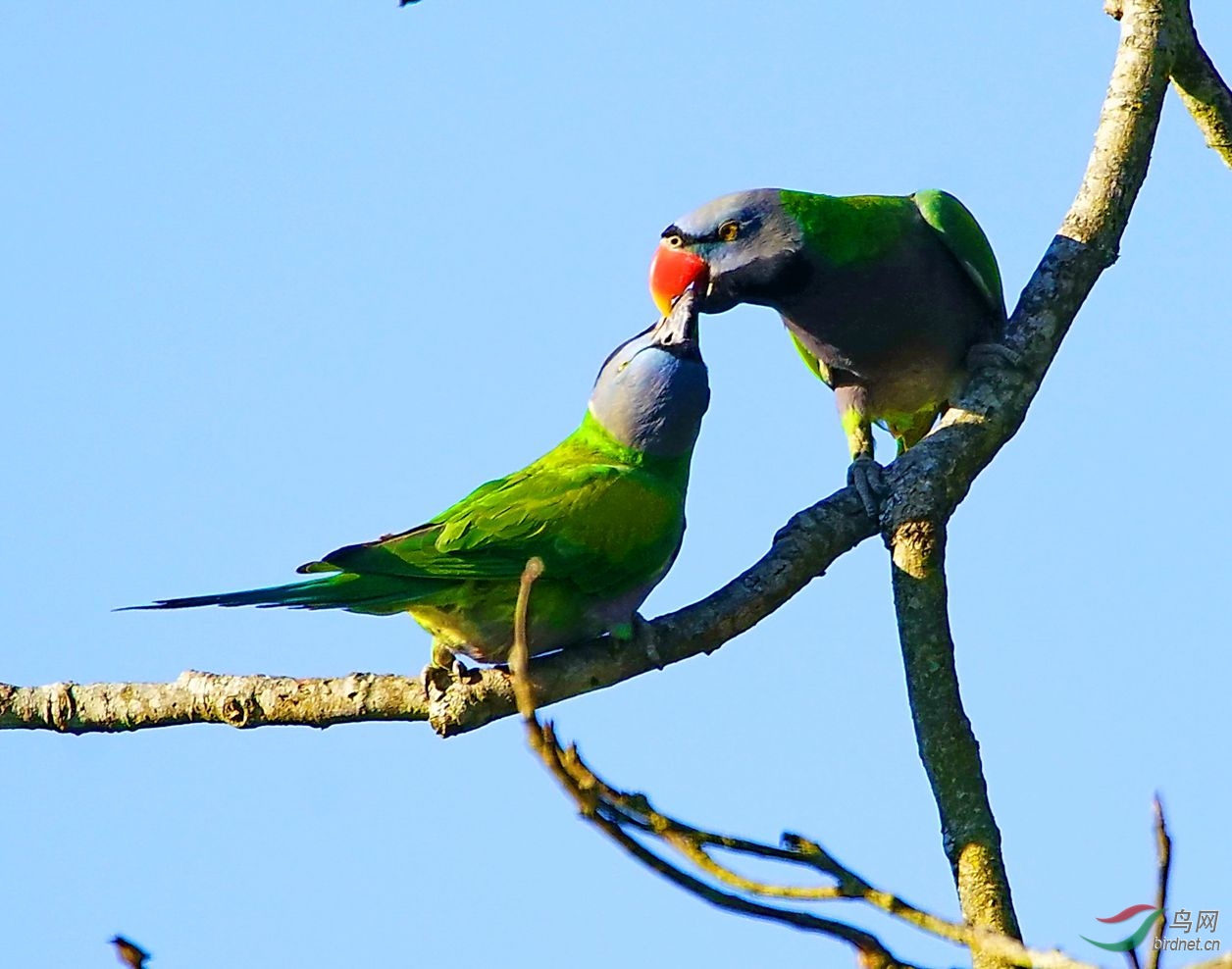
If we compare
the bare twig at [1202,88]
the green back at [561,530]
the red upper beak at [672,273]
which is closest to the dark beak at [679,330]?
the red upper beak at [672,273]

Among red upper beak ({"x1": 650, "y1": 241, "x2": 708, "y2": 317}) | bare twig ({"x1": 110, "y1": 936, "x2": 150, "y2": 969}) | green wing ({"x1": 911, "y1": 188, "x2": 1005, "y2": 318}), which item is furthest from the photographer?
green wing ({"x1": 911, "y1": 188, "x2": 1005, "y2": 318})

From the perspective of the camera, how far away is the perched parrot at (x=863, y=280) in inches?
228

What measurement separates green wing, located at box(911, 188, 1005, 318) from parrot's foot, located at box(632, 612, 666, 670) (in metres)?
2.56

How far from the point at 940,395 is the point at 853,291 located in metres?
0.57

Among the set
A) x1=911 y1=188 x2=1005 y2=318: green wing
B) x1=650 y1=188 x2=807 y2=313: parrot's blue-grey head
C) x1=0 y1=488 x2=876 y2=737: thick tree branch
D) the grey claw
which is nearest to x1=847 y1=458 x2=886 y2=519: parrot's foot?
x1=0 y1=488 x2=876 y2=737: thick tree branch

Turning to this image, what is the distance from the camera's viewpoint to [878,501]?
4.57 meters

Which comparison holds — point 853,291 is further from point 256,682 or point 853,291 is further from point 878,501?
point 256,682

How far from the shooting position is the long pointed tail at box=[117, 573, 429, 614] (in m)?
4.07

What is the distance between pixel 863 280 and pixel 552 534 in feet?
6.83

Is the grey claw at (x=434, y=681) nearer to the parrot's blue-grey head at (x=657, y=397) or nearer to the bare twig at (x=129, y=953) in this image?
the parrot's blue-grey head at (x=657, y=397)

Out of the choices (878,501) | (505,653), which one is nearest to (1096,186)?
(878,501)

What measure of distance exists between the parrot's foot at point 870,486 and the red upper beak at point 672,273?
42.5 inches

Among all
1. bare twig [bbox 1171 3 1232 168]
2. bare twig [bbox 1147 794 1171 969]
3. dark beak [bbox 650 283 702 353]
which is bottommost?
bare twig [bbox 1147 794 1171 969]

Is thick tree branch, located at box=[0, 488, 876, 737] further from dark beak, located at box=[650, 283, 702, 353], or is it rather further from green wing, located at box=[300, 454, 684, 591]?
dark beak, located at box=[650, 283, 702, 353]
